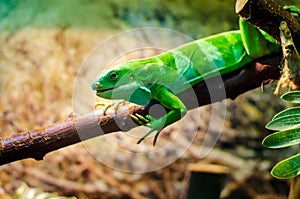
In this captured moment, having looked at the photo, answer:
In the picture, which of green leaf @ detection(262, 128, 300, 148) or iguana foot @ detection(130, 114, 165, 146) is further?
iguana foot @ detection(130, 114, 165, 146)

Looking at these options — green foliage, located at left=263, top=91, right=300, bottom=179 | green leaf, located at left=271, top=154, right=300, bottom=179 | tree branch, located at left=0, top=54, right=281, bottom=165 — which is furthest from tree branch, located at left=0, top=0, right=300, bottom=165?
green leaf, located at left=271, top=154, right=300, bottom=179

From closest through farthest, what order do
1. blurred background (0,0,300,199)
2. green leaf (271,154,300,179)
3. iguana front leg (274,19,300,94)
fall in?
green leaf (271,154,300,179) < iguana front leg (274,19,300,94) < blurred background (0,0,300,199)

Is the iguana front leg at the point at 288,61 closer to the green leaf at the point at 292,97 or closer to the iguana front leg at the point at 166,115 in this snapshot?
the green leaf at the point at 292,97

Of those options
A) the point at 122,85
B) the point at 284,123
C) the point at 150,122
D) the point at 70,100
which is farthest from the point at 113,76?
the point at 70,100

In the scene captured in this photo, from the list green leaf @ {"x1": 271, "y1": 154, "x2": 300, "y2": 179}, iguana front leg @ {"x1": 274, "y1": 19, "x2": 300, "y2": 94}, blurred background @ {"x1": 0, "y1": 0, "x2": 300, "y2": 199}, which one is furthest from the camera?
blurred background @ {"x1": 0, "y1": 0, "x2": 300, "y2": 199}

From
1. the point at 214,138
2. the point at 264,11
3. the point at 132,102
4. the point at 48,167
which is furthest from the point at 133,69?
the point at 48,167

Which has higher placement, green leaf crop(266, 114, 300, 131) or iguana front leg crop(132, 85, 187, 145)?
green leaf crop(266, 114, 300, 131)

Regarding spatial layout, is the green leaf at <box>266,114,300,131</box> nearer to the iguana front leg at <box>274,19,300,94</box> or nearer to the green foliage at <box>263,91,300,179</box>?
the green foliage at <box>263,91,300,179</box>

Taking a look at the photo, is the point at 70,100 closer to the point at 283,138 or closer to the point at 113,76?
the point at 113,76
